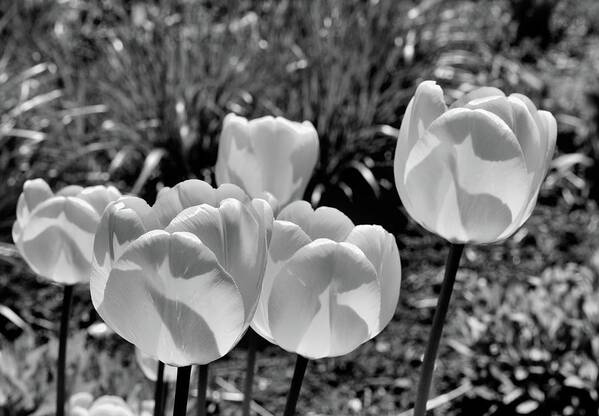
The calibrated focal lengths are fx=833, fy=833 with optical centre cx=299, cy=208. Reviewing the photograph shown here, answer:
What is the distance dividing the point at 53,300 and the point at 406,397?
1275 mm

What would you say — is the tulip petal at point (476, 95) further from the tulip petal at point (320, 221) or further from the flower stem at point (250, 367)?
the flower stem at point (250, 367)

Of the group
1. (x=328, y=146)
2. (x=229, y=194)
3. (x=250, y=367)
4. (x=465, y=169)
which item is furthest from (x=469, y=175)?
(x=328, y=146)

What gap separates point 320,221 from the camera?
0.72 m

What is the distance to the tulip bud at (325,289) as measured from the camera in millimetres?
666

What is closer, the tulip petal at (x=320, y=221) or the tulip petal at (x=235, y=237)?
the tulip petal at (x=235, y=237)

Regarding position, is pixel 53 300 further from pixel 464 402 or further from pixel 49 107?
pixel 464 402

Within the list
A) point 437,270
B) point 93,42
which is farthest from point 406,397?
point 93,42

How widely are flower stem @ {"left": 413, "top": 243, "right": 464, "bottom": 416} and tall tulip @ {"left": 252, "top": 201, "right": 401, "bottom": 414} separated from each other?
0.19 ft

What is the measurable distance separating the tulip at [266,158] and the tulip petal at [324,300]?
0.30 m

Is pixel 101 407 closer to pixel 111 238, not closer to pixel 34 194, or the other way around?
pixel 34 194

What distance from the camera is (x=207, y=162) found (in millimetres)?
3430

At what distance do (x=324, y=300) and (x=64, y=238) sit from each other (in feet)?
1.08

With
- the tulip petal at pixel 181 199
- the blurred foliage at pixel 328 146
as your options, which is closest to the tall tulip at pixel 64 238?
the tulip petal at pixel 181 199

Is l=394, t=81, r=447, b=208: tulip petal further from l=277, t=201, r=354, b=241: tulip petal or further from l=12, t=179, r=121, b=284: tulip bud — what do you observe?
l=12, t=179, r=121, b=284: tulip bud
